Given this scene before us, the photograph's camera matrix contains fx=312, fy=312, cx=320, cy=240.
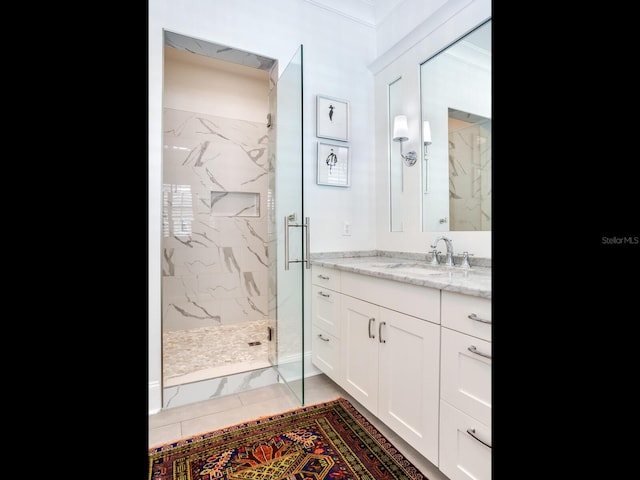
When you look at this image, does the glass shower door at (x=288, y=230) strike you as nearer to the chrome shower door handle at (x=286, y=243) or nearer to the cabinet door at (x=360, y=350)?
the chrome shower door handle at (x=286, y=243)

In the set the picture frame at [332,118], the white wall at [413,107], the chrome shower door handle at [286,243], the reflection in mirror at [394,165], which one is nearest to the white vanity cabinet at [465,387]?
the white wall at [413,107]

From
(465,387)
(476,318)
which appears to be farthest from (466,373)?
(476,318)

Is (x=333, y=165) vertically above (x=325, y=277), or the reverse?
(x=333, y=165)

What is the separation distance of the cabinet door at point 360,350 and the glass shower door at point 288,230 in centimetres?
24

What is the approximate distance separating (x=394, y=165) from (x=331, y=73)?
0.82 m

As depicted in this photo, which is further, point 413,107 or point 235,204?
point 235,204

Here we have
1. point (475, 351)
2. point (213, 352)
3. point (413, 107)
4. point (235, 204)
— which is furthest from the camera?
point (235, 204)

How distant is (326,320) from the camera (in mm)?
1933

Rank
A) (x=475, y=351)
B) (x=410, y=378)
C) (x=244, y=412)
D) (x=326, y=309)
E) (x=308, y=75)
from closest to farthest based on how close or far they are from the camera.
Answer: (x=475, y=351)
(x=410, y=378)
(x=244, y=412)
(x=326, y=309)
(x=308, y=75)

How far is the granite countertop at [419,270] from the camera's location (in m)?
1.08

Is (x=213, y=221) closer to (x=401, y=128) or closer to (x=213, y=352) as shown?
(x=213, y=352)
